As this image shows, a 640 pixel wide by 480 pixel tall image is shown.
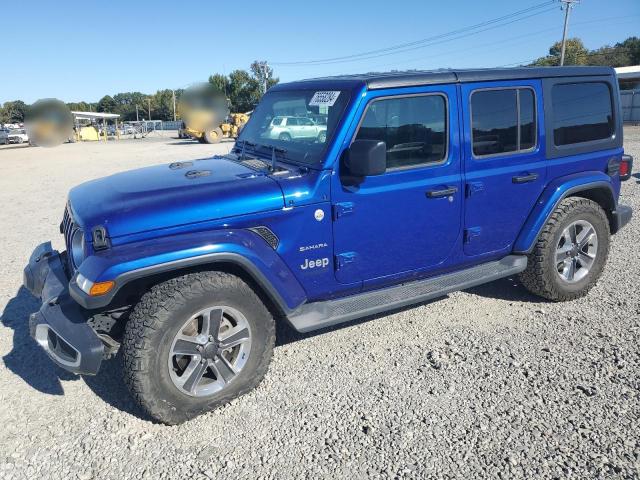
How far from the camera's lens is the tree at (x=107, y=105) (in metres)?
93.9

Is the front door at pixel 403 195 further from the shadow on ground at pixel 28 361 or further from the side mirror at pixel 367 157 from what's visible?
the shadow on ground at pixel 28 361

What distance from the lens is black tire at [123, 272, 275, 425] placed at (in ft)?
9.01

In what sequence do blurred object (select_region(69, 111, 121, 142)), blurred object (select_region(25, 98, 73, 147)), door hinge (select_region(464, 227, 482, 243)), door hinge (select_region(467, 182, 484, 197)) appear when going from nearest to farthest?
door hinge (select_region(467, 182, 484, 197))
door hinge (select_region(464, 227, 482, 243))
blurred object (select_region(25, 98, 73, 147))
blurred object (select_region(69, 111, 121, 142))

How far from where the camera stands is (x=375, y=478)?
8.11ft

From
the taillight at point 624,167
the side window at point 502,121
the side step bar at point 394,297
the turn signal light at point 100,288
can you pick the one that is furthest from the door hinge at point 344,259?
the taillight at point 624,167

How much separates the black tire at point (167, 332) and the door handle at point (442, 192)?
A: 1.47m

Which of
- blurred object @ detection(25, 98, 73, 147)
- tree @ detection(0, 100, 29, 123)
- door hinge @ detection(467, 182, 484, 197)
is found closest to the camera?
door hinge @ detection(467, 182, 484, 197)

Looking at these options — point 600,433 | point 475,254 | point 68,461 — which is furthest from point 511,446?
point 68,461

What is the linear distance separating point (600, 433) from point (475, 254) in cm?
157

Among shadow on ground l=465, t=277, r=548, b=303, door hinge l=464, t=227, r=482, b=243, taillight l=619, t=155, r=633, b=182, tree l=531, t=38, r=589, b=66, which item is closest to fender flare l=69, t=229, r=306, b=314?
door hinge l=464, t=227, r=482, b=243

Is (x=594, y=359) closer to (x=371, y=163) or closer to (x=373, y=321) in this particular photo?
(x=373, y=321)

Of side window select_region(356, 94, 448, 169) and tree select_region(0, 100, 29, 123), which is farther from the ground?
tree select_region(0, 100, 29, 123)

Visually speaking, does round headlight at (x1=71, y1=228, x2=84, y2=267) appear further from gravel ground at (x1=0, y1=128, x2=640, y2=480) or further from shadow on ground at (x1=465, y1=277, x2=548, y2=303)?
shadow on ground at (x1=465, y1=277, x2=548, y2=303)

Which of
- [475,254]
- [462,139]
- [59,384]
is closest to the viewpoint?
[59,384]
